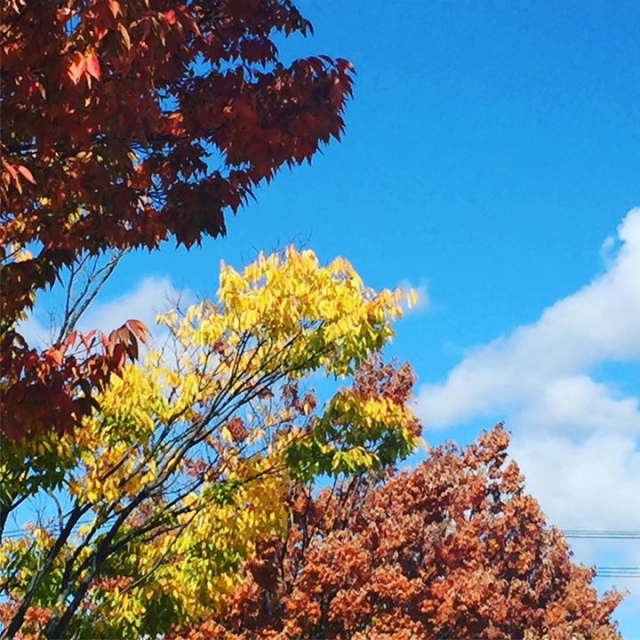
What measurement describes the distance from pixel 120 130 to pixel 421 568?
21290 millimetres

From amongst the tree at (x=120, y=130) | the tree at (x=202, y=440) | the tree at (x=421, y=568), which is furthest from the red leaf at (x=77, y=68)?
the tree at (x=421, y=568)

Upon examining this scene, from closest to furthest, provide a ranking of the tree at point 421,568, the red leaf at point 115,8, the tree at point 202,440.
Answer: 1. the red leaf at point 115,8
2. the tree at point 202,440
3. the tree at point 421,568

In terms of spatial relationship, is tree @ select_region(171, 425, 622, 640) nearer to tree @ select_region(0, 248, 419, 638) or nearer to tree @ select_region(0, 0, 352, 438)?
tree @ select_region(0, 248, 419, 638)

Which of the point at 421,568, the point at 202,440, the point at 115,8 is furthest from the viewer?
the point at 421,568

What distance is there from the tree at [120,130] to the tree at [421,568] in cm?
1116

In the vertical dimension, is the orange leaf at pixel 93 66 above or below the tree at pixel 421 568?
A: below

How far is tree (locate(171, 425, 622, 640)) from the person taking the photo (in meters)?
19.9

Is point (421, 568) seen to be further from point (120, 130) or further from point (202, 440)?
point (120, 130)

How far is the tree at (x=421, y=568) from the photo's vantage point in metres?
19.9

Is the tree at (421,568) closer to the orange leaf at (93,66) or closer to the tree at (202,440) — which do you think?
the tree at (202,440)

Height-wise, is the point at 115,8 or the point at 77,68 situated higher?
the point at 115,8

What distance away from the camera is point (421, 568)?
2400 cm

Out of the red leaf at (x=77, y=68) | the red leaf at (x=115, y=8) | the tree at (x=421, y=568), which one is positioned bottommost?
the red leaf at (x=77, y=68)

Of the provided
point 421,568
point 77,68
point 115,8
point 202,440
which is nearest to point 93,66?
point 77,68
